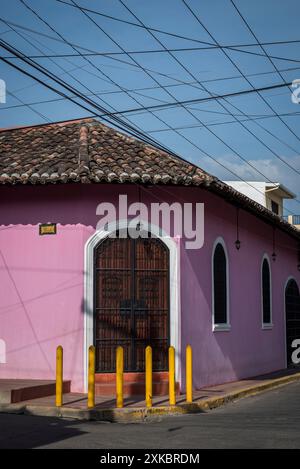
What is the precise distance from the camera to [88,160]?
1353 centimetres

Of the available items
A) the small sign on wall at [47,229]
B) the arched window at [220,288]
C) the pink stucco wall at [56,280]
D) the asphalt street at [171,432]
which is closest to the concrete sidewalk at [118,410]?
the asphalt street at [171,432]

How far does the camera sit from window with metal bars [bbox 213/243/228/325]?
15.5 m

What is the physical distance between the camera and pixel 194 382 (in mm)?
13938

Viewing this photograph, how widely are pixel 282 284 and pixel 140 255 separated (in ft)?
30.5

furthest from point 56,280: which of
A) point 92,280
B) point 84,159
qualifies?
point 84,159

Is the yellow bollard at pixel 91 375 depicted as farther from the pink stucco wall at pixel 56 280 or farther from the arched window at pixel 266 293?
the arched window at pixel 266 293

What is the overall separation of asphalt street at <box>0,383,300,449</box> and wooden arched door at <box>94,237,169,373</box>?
2.17 m

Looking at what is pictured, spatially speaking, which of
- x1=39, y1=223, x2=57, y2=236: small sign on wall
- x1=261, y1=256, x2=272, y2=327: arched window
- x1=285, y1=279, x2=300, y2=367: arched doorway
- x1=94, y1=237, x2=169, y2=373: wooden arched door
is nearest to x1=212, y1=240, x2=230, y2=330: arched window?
x1=94, y1=237, x2=169, y2=373: wooden arched door

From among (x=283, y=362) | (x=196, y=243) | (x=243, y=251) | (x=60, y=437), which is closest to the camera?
(x=60, y=437)

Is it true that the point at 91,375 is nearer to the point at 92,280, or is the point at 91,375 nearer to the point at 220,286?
the point at 92,280
